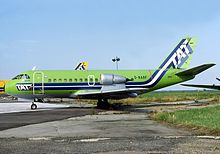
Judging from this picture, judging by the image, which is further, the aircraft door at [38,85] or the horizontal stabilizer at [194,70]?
the aircraft door at [38,85]

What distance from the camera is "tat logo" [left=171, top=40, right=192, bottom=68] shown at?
1377 inches

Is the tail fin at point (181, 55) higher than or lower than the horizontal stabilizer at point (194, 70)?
higher

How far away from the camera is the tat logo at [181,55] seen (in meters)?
35.0

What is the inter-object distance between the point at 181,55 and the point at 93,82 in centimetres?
935

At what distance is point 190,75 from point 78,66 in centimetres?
2602

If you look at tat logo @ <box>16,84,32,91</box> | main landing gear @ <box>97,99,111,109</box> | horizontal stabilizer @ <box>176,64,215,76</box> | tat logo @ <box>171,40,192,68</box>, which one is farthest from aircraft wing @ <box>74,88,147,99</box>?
tat logo @ <box>171,40,192,68</box>

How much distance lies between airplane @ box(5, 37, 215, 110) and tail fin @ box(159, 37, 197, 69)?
0.93m

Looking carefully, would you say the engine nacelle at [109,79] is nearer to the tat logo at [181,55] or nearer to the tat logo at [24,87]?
the tat logo at [24,87]

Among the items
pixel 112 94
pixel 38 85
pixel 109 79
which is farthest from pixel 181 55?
pixel 38 85

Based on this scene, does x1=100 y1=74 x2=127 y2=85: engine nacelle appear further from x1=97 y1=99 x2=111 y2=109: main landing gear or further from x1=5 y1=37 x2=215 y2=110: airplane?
x1=97 y1=99 x2=111 y2=109: main landing gear

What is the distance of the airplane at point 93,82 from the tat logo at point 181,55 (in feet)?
3.54

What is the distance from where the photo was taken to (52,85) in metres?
31.3

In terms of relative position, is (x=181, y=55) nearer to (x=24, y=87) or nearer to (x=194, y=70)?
(x=194, y=70)

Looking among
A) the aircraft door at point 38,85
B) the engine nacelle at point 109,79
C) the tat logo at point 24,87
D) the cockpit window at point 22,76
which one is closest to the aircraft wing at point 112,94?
the engine nacelle at point 109,79
